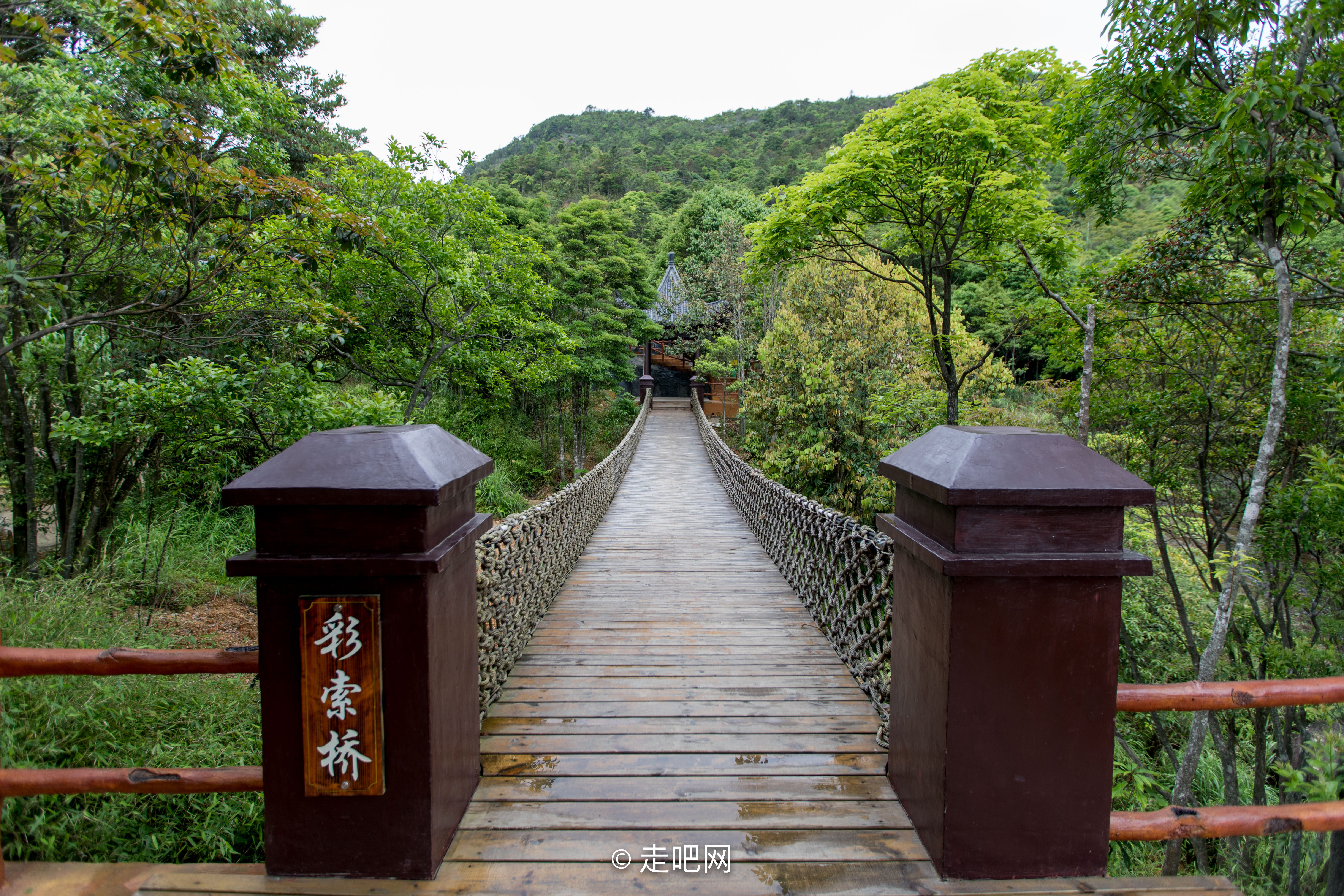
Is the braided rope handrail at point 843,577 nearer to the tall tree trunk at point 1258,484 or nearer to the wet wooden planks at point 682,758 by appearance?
the wet wooden planks at point 682,758

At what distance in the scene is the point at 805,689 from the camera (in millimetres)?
3111

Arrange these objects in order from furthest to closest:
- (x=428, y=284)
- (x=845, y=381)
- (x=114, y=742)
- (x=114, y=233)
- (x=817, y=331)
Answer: (x=817, y=331), (x=845, y=381), (x=428, y=284), (x=114, y=233), (x=114, y=742)

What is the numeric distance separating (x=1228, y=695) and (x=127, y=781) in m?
3.00

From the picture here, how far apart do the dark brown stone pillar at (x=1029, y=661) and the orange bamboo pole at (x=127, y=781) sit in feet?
6.23

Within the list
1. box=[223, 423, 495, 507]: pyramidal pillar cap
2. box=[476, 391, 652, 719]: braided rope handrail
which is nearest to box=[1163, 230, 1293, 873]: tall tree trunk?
box=[476, 391, 652, 719]: braided rope handrail

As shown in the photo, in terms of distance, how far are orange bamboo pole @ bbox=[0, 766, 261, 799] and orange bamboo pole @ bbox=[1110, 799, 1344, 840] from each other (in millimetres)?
2344

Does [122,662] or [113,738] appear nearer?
[122,662]

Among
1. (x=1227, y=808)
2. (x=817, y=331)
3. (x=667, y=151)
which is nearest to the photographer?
(x=1227, y=808)

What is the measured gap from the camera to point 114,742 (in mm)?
2729

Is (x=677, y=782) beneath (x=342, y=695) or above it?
beneath

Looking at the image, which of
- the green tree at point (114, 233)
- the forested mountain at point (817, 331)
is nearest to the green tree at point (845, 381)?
the forested mountain at point (817, 331)

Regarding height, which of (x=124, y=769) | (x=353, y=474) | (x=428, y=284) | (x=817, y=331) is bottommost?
(x=124, y=769)

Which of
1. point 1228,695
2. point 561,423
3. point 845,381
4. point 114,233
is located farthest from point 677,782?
point 561,423

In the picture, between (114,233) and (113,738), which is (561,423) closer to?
(114,233)
